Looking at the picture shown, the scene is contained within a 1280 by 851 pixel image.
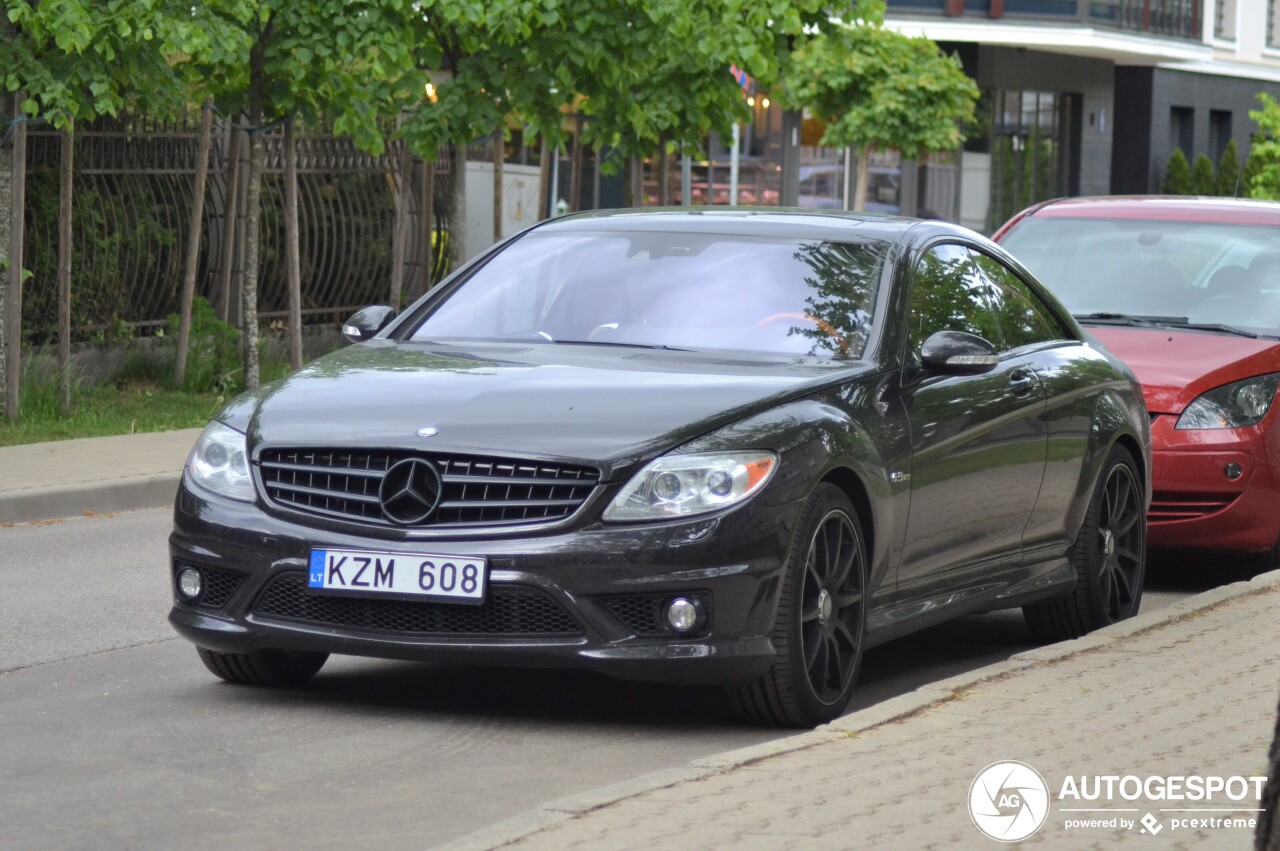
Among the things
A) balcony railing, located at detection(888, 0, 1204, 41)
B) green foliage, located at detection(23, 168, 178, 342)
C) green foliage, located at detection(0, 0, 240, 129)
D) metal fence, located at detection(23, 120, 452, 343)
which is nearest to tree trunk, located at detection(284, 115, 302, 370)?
metal fence, located at detection(23, 120, 452, 343)

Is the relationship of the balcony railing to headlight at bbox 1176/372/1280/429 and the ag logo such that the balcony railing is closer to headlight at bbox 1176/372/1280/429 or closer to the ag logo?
headlight at bbox 1176/372/1280/429

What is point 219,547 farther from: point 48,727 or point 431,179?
point 431,179

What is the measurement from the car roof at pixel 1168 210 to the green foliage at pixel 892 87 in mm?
24461

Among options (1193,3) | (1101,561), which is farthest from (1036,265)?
(1193,3)

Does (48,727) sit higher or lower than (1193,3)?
lower

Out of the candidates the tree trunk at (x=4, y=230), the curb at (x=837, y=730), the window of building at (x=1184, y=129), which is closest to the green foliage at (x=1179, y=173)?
the window of building at (x=1184, y=129)

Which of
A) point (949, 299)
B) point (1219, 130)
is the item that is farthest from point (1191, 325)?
point (1219, 130)

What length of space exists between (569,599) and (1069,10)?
40158 millimetres

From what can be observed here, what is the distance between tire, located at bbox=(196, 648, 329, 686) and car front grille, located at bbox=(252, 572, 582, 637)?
1.68 feet

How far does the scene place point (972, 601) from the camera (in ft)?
24.4

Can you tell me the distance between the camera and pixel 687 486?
6000mm

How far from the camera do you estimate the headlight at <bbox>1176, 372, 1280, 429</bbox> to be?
9.75 meters

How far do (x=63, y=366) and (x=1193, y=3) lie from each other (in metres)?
39.9

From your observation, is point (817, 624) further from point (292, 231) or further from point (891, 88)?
point (891, 88)
